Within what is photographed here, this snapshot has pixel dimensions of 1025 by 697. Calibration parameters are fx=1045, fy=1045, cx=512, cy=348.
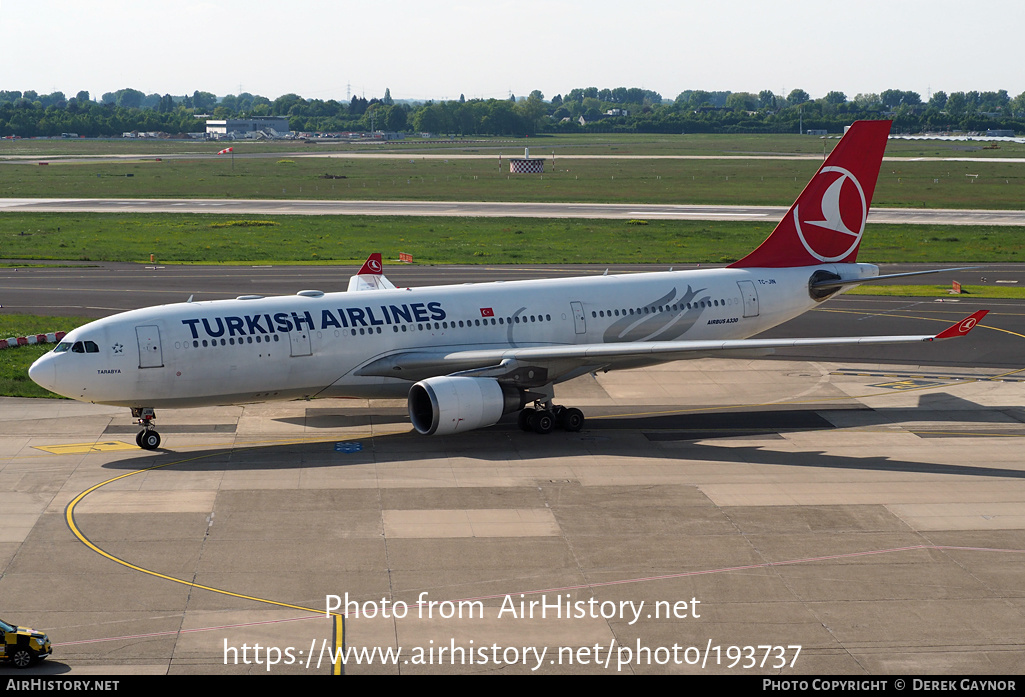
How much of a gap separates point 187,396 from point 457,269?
137 feet

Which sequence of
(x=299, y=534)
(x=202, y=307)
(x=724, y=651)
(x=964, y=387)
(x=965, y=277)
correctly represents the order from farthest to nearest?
1. (x=965, y=277)
2. (x=964, y=387)
3. (x=202, y=307)
4. (x=299, y=534)
5. (x=724, y=651)

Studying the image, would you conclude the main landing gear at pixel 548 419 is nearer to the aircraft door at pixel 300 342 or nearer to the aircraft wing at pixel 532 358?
the aircraft wing at pixel 532 358

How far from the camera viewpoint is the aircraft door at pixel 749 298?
140ft

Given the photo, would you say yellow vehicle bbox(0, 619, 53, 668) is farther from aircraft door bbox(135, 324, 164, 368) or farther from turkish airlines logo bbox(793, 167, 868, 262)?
turkish airlines logo bbox(793, 167, 868, 262)

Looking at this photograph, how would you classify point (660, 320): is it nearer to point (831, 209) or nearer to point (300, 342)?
point (831, 209)

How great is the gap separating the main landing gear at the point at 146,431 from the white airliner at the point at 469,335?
48mm

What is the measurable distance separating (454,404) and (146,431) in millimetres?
10074

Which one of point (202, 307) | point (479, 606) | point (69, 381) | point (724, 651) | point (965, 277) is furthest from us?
point (965, 277)

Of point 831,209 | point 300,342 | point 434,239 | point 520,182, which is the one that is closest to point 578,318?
point 300,342

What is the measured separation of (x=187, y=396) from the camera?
110 feet

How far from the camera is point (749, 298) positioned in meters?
42.7

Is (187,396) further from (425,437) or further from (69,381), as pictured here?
(425,437)

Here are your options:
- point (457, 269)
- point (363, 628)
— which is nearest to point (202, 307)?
point (363, 628)

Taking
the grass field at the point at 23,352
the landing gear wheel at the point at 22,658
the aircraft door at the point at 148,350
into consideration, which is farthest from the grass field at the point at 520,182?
the landing gear wheel at the point at 22,658
